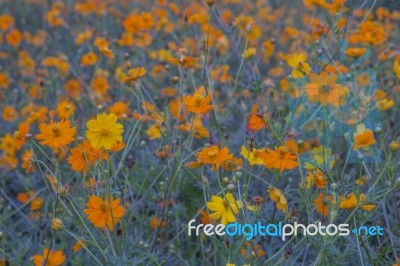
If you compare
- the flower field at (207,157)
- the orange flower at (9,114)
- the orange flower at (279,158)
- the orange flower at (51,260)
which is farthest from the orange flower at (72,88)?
the orange flower at (279,158)

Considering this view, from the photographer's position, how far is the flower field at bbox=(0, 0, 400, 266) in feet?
4.91

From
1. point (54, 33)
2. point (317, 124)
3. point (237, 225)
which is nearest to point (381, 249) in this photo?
point (237, 225)

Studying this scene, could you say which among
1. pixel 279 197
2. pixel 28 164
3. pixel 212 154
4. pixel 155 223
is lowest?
pixel 155 223

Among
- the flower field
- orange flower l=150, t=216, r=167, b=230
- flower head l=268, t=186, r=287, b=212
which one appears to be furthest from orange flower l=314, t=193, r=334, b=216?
orange flower l=150, t=216, r=167, b=230

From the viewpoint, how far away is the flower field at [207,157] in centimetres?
150

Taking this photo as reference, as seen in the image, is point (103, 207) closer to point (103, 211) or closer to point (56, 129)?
point (103, 211)

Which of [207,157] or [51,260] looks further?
[51,260]

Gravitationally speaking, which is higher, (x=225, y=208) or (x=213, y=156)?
(x=213, y=156)

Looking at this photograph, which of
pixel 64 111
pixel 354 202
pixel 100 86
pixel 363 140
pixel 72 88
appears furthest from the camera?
pixel 72 88

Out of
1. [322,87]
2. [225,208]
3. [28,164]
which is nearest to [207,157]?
[225,208]

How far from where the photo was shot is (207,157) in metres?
1.47

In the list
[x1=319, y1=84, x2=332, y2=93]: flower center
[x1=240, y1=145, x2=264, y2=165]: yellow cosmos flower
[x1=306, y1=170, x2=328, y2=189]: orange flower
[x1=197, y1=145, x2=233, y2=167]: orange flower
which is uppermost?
[x1=319, y1=84, x2=332, y2=93]: flower center

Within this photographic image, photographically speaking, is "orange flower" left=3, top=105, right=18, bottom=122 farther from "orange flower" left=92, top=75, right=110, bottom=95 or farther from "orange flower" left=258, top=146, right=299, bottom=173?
"orange flower" left=258, top=146, right=299, bottom=173

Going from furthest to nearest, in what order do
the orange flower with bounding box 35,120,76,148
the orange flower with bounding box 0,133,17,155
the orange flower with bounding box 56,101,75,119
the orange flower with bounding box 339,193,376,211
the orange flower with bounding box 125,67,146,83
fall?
the orange flower with bounding box 0,133,17,155, the orange flower with bounding box 56,101,75,119, the orange flower with bounding box 125,67,146,83, the orange flower with bounding box 35,120,76,148, the orange flower with bounding box 339,193,376,211
